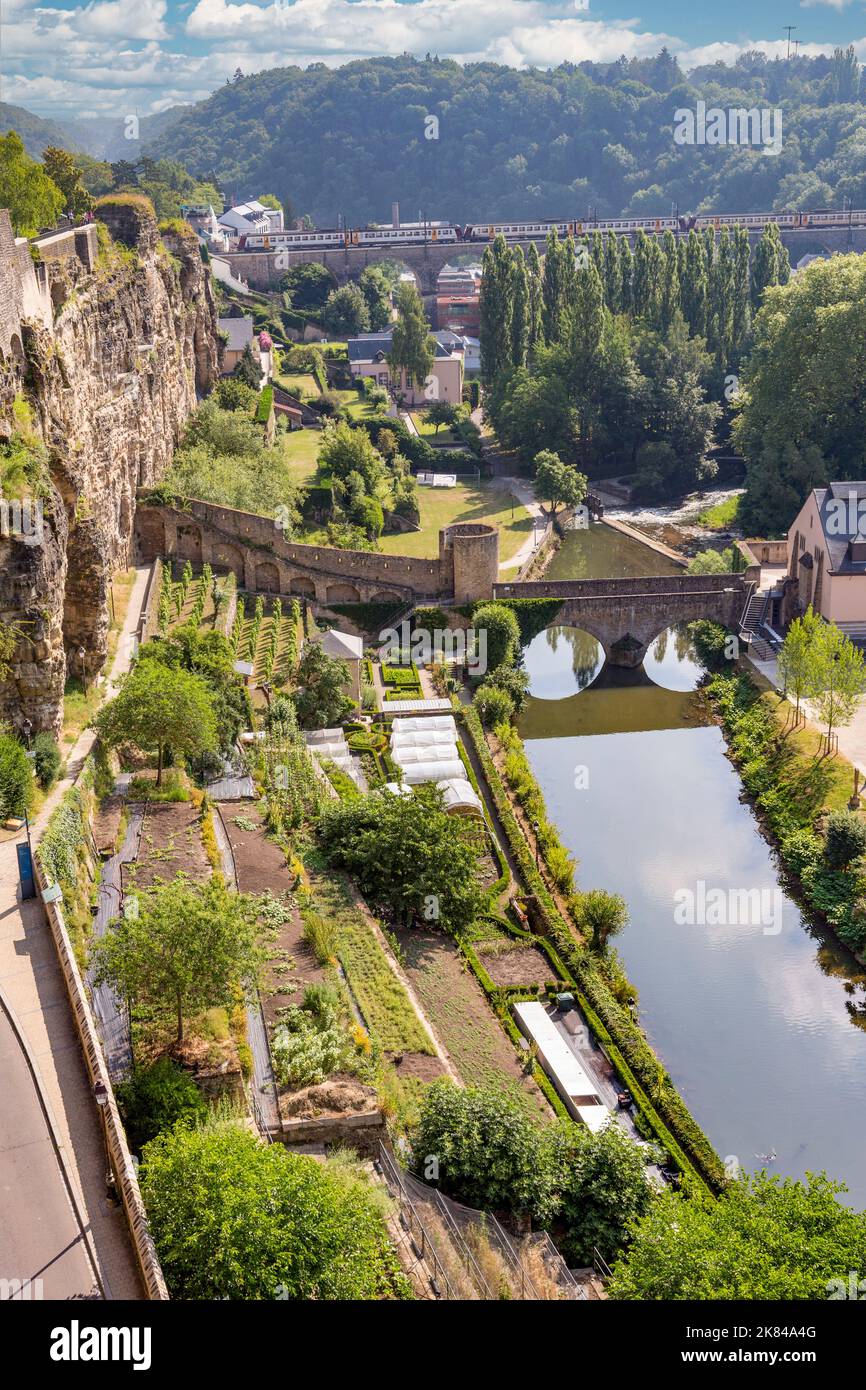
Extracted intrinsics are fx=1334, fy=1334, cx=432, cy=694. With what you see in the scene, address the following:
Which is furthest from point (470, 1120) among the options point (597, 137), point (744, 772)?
point (597, 137)

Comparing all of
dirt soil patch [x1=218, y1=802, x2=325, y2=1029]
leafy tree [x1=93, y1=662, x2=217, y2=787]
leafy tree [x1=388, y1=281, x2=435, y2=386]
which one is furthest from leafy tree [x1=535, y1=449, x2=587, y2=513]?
leafy tree [x1=93, y1=662, x2=217, y2=787]

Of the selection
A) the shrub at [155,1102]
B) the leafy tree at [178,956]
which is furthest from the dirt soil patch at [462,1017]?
the shrub at [155,1102]

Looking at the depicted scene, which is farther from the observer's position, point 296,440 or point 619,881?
point 296,440

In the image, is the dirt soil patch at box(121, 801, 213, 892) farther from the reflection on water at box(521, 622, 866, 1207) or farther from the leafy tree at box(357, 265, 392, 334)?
the leafy tree at box(357, 265, 392, 334)

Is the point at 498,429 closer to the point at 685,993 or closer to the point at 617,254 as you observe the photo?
the point at 617,254

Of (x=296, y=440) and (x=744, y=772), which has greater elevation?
(x=296, y=440)

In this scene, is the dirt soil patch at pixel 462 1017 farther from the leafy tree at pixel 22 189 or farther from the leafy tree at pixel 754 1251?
the leafy tree at pixel 22 189
